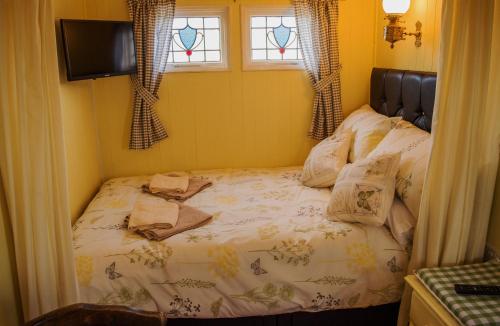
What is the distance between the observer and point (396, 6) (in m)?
2.52

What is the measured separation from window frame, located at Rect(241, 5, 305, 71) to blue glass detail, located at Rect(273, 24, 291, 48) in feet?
0.35

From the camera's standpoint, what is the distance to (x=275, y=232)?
6.95 ft

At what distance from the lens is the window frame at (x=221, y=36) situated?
3.17 metres

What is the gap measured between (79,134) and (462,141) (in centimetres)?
228

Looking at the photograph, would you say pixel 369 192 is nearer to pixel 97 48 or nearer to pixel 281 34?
pixel 281 34

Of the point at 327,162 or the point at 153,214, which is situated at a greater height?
the point at 327,162

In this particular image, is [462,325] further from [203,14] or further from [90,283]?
[203,14]

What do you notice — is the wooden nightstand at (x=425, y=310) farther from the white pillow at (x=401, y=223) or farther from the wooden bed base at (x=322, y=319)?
the wooden bed base at (x=322, y=319)

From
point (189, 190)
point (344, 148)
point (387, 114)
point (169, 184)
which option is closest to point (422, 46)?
point (387, 114)

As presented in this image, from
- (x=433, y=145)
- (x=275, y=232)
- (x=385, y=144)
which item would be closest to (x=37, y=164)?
(x=275, y=232)

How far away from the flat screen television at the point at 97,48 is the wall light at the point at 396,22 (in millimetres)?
1730

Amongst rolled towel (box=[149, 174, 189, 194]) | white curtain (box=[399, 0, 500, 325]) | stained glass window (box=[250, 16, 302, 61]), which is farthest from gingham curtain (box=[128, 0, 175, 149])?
white curtain (box=[399, 0, 500, 325])

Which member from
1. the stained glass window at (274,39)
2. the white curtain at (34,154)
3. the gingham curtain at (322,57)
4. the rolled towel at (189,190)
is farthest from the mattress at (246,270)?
the stained glass window at (274,39)

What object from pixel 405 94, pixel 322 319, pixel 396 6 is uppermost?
pixel 396 6
